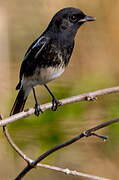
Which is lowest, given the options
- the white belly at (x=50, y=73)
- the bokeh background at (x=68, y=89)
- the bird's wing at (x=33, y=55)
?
the bokeh background at (x=68, y=89)

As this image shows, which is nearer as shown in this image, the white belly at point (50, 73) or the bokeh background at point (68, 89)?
the white belly at point (50, 73)

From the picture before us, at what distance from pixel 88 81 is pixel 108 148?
69 centimetres

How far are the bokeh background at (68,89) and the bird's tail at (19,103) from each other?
0.10m

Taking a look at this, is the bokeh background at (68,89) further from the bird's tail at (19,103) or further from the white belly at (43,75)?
the white belly at (43,75)

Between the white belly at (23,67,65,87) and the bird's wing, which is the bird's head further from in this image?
the white belly at (23,67,65,87)

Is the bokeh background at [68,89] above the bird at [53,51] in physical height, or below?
below

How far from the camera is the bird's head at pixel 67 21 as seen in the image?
4022 millimetres

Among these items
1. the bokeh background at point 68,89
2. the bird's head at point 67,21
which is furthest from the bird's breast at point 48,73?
the bird's head at point 67,21

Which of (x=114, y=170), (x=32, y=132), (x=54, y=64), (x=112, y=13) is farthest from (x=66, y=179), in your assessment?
(x=112, y=13)

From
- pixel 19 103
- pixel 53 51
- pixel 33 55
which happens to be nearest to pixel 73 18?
pixel 53 51

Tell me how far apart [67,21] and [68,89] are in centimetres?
63

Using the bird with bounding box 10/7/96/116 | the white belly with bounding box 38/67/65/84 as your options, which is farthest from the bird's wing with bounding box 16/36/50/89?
the white belly with bounding box 38/67/65/84

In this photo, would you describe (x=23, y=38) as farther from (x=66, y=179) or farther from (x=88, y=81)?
(x=66, y=179)

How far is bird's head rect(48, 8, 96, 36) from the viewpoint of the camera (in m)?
4.02
